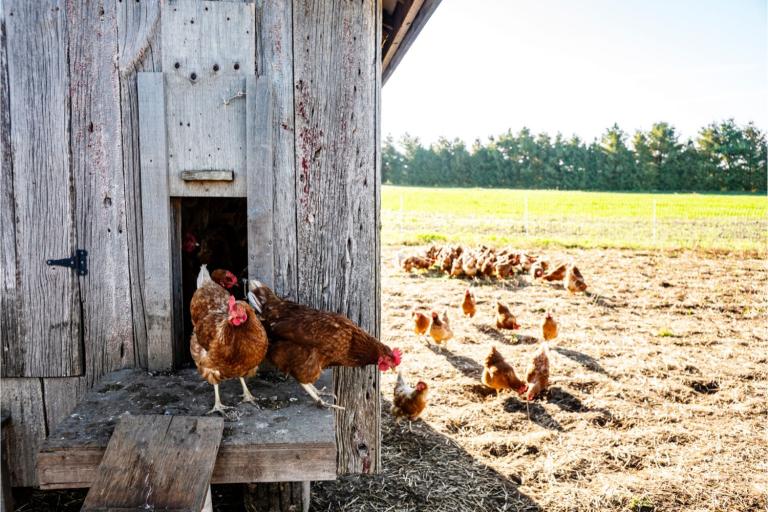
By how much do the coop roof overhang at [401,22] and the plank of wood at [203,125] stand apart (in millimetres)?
1408

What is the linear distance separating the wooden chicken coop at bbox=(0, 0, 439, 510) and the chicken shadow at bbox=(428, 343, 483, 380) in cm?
319

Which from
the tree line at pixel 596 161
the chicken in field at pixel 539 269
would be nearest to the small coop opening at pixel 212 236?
the chicken in field at pixel 539 269

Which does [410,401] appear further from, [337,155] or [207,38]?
[207,38]

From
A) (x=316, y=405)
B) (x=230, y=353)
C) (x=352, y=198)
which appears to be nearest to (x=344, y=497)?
(x=316, y=405)

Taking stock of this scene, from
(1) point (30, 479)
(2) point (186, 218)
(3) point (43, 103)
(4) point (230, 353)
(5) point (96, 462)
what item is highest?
(3) point (43, 103)

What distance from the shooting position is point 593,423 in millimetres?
4773

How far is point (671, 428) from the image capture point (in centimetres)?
467

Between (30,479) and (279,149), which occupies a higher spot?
(279,149)

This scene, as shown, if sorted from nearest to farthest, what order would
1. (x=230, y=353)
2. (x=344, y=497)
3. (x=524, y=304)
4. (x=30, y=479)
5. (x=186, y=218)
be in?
(x=230, y=353)
(x=30, y=479)
(x=344, y=497)
(x=186, y=218)
(x=524, y=304)

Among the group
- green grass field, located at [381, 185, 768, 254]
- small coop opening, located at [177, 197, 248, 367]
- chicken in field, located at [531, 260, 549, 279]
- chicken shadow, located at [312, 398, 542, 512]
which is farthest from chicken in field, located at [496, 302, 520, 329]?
green grass field, located at [381, 185, 768, 254]

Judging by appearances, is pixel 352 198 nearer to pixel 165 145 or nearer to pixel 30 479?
pixel 165 145

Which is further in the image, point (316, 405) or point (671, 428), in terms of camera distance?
point (671, 428)

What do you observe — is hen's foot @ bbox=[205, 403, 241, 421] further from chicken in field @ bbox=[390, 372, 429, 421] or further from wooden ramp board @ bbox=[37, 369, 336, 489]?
chicken in field @ bbox=[390, 372, 429, 421]

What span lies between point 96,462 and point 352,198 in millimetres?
1709
